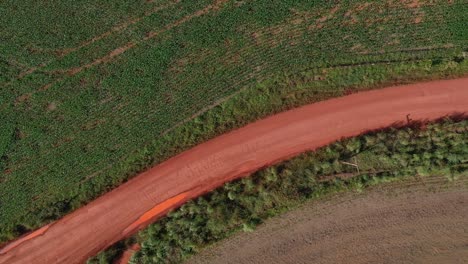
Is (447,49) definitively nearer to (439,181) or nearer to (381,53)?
(381,53)

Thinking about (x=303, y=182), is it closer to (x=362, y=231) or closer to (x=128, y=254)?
(x=362, y=231)

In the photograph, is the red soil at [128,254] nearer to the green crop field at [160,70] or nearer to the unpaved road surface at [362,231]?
the unpaved road surface at [362,231]

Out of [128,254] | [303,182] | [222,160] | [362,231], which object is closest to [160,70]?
[222,160]

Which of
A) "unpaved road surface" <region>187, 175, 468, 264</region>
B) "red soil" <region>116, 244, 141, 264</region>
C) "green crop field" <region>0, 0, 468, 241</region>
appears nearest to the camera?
"unpaved road surface" <region>187, 175, 468, 264</region>

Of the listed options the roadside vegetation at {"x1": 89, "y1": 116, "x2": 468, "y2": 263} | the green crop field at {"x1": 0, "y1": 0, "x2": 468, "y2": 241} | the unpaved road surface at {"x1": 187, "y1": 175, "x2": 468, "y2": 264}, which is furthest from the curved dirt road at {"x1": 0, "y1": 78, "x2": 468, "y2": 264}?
the unpaved road surface at {"x1": 187, "y1": 175, "x2": 468, "y2": 264}

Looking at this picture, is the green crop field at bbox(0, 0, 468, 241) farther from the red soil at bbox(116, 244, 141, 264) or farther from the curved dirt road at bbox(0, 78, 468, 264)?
the red soil at bbox(116, 244, 141, 264)

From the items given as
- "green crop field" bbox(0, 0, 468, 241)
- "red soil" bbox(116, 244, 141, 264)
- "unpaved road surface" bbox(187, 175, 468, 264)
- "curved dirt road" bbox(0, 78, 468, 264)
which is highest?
"green crop field" bbox(0, 0, 468, 241)

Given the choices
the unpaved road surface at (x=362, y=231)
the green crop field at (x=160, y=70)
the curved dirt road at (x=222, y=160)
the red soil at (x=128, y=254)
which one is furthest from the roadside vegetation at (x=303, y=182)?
the green crop field at (x=160, y=70)
